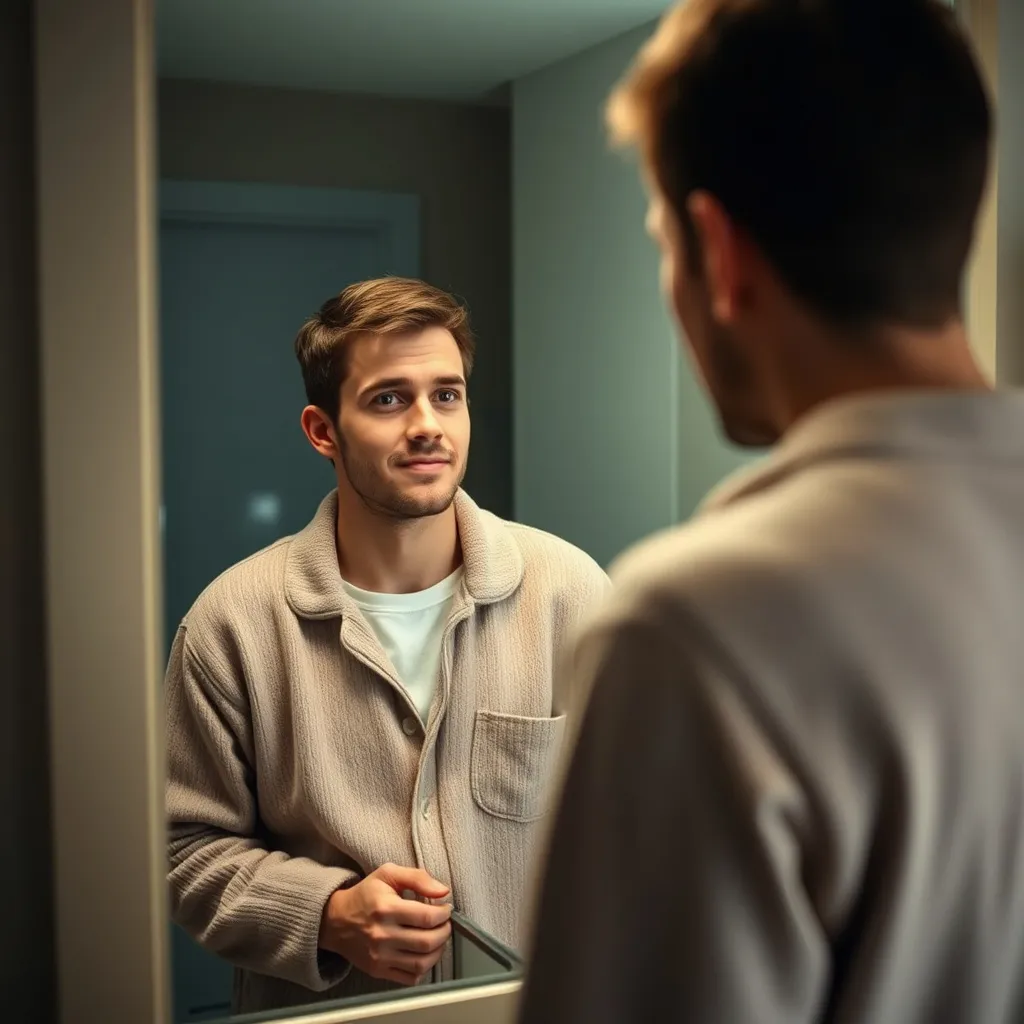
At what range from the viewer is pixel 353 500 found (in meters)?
1.16

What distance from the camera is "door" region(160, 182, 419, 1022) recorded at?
107 cm

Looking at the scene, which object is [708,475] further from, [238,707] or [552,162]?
[238,707]

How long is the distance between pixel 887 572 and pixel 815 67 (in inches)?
7.6

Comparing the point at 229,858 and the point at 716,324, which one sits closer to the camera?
the point at 716,324

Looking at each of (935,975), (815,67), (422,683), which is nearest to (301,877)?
(422,683)

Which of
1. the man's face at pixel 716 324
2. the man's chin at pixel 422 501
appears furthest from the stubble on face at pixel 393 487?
the man's face at pixel 716 324

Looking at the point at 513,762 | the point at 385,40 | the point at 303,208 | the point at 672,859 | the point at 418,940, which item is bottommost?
the point at 418,940

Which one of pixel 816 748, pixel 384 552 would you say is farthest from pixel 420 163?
pixel 816 748

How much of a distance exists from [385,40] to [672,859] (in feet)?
3.17

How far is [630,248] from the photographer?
4.66 ft

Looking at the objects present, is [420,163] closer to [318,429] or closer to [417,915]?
[318,429]

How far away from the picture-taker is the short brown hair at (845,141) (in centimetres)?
46

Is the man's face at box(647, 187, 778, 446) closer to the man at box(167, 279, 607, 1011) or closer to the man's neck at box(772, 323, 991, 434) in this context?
the man's neck at box(772, 323, 991, 434)

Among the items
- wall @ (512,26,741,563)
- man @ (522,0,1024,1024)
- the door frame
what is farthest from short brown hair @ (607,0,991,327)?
wall @ (512,26,741,563)
